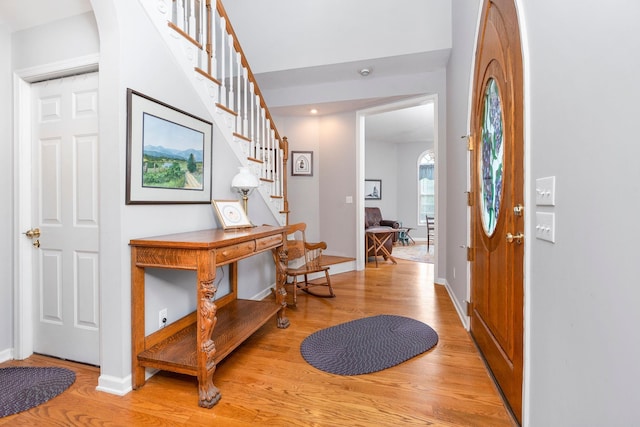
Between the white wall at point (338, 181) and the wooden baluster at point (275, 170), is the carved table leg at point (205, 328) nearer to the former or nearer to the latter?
the wooden baluster at point (275, 170)

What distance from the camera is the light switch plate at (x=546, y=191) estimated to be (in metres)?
1.08

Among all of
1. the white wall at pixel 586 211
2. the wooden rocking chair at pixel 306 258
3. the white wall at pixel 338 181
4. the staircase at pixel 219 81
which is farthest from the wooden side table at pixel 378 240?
the white wall at pixel 586 211

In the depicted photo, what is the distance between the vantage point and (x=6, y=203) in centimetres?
207

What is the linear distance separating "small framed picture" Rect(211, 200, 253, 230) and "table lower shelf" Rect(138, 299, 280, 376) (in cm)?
70

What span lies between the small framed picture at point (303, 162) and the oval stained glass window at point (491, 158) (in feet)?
10.6

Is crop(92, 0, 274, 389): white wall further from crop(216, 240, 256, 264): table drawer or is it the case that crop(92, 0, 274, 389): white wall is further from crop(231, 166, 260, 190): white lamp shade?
crop(231, 166, 260, 190): white lamp shade

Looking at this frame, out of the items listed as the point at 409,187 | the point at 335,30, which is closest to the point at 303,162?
the point at 335,30

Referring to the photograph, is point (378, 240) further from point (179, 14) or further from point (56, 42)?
point (56, 42)

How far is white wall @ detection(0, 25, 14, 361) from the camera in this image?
81.0 inches

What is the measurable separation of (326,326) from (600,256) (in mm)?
2178

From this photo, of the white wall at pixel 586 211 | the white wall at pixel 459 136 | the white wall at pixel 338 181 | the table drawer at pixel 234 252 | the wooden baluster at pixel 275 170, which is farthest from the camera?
the white wall at pixel 338 181

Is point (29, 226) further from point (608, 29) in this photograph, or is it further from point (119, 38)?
point (608, 29)

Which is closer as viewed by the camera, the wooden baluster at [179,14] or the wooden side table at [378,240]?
the wooden baluster at [179,14]

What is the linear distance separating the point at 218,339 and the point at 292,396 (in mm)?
592
